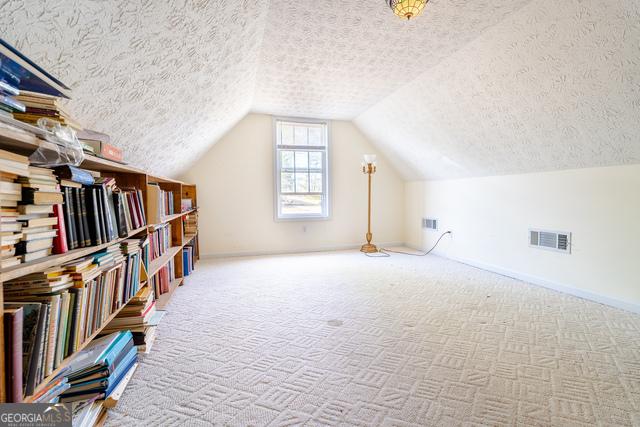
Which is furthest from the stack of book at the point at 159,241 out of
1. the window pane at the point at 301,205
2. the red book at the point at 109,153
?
the window pane at the point at 301,205

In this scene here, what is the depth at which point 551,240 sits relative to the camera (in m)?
3.04

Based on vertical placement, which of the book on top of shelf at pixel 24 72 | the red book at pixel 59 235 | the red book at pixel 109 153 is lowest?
the red book at pixel 59 235

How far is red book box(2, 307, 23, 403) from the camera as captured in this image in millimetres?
730

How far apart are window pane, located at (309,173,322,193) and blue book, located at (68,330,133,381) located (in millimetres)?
3882

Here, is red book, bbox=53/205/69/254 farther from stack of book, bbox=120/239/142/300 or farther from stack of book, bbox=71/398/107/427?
stack of book, bbox=71/398/107/427

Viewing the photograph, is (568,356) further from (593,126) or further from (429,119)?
(429,119)

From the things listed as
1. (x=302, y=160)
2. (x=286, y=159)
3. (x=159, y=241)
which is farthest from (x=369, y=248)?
(x=159, y=241)

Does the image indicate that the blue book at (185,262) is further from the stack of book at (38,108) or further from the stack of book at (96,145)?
the stack of book at (38,108)

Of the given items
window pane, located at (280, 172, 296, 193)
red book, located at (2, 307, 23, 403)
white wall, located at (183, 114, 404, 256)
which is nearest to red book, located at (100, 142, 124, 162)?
red book, located at (2, 307, 23, 403)

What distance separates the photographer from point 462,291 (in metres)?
2.99

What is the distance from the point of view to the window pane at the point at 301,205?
5.08m

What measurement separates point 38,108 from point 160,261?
1715 mm

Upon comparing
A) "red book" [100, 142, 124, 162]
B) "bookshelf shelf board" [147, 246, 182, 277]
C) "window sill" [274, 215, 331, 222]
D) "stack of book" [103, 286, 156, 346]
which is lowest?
"stack of book" [103, 286, 156, 346]

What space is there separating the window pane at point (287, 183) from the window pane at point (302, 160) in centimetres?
23
